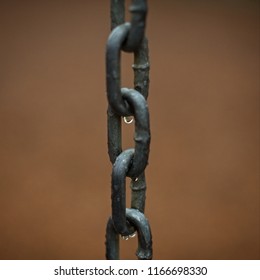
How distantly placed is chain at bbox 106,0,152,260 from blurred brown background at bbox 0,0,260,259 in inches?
85.0

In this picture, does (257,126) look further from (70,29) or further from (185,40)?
(70,29)

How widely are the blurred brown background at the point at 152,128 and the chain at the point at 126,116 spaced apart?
2158 mm

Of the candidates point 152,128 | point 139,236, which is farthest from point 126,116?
point 152,128

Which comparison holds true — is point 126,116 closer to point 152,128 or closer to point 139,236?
point 139,236

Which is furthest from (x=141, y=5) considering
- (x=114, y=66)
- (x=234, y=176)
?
(x=234, y=176)

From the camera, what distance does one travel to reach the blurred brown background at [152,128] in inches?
109

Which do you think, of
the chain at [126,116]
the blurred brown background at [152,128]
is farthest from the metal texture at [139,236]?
the blurred brown background at [152,128]

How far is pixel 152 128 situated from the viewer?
2.87 meters

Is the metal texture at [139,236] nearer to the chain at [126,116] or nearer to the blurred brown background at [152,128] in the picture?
the chain at [126,116]

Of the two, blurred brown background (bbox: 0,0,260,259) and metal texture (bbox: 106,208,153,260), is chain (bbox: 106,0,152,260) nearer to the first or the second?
metal texture (bbox: 106,208,153,260)

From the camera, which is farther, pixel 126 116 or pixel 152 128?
pixel 152 128

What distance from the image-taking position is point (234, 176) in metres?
2.93

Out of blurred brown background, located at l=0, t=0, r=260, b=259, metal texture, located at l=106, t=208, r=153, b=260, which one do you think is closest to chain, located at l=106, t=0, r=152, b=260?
metal texture, located at l=106, t=208, r=153, b=260

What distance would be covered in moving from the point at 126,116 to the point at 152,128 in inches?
91.6
